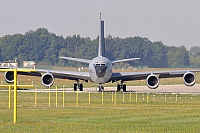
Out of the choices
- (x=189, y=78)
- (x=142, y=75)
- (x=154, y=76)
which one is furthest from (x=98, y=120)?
(x=142, y=75)

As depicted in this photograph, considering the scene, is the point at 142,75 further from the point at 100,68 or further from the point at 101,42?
the point at 101,42

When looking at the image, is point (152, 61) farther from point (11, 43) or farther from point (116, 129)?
point (116, 129)

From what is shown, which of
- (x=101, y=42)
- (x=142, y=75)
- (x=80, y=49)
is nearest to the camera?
(x=142, y=75)

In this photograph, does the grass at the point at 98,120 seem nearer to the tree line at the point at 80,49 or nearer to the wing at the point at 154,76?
the wing at the point at 154,76

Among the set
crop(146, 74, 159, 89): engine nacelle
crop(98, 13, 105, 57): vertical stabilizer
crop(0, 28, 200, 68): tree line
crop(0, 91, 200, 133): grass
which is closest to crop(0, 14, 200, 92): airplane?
crop(146, 74, 159, 89): engine nacelle

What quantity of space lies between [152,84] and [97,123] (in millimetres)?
35235

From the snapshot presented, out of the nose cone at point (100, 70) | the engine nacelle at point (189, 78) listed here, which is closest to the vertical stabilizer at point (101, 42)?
the nose cone at point (100, 70)


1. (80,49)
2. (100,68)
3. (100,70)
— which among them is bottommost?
(100,70)

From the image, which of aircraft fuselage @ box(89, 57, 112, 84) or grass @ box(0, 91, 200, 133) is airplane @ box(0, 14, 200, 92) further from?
grass @ box(0, 91, 200, 133)

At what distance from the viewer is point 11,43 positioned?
6516 inches

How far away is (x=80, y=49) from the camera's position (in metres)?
171

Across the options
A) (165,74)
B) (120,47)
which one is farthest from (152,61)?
(165,74)

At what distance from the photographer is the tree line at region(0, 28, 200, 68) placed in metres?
157

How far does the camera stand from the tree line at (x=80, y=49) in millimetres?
157250
